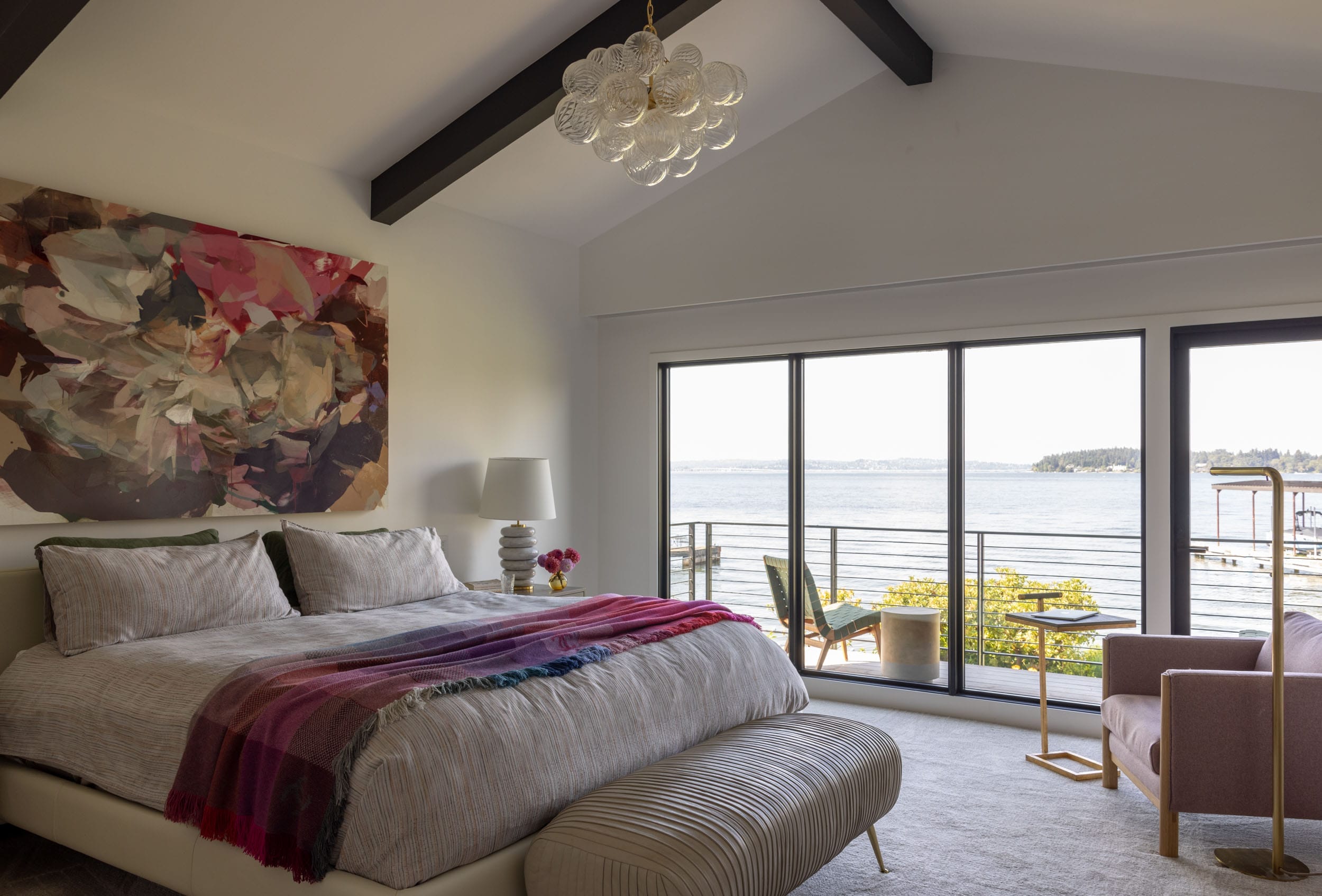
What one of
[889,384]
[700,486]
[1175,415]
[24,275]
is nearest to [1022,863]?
[1175,415]

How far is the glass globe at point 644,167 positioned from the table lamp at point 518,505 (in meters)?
2.27

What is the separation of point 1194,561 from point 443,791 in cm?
378

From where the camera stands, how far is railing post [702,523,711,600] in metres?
5.88

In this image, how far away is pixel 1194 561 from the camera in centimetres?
432

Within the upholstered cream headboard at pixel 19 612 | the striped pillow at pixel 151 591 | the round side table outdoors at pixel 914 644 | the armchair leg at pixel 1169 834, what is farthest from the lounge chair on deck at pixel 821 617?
the upholstered cream headboard at pixel 19 612

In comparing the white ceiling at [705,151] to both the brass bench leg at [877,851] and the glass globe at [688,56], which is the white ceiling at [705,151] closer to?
the glass globe at [688,56]

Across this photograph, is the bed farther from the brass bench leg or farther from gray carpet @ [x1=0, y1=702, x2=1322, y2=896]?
the brass bench leg

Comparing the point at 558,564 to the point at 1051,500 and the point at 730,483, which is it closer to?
the point at 730,483

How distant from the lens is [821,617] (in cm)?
530

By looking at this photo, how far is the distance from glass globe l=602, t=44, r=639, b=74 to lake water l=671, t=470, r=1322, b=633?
3.12m

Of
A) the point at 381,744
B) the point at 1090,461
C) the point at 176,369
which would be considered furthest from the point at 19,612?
the point at 1090,461

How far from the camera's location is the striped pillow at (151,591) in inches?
117

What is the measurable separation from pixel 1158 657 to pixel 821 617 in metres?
2.00

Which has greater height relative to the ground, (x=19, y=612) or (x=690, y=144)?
(x=690, y=144)
